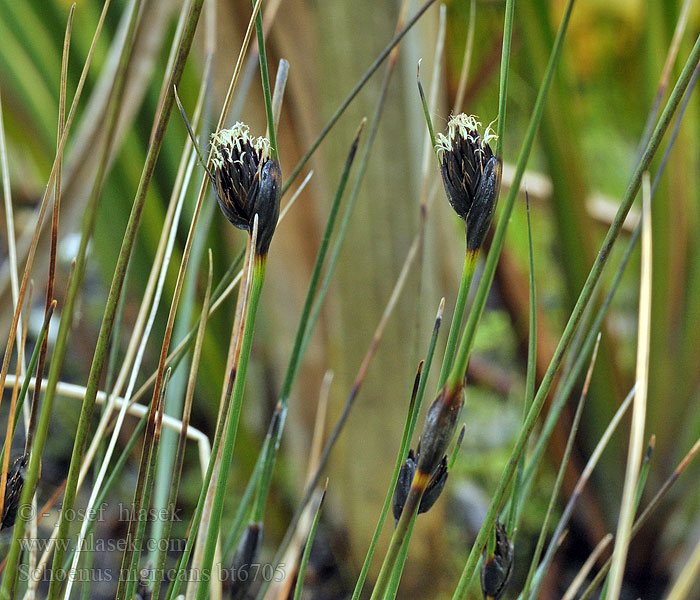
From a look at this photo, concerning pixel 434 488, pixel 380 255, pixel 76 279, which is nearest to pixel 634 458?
pixel 434 488

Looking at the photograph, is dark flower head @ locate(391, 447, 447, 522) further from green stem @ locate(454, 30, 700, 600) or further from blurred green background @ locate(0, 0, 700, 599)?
blurred green background @ locate(0, 0, 700, 599)

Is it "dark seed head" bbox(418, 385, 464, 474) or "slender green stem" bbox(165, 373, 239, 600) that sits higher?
"dark seed head" bbox(418, 385, 464, 474)

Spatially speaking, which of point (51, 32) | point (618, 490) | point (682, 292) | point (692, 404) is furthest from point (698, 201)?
point (51, 32)

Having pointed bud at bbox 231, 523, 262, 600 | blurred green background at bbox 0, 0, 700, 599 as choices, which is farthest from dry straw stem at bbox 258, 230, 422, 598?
blurred green background at bbox 0, 0, 700, 599

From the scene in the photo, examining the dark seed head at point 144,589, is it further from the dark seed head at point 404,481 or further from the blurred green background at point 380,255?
the blurred green background at point 380,255

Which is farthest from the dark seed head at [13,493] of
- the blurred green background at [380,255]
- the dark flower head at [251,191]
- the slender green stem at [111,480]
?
the blurred green background at [380,255]

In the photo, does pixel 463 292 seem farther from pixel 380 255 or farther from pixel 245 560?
pixel 380 255

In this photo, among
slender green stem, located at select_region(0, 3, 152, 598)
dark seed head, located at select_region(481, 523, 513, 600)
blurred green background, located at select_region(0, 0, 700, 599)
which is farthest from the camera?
blurred green background, located at select_region(0, 0, 700, 599)
